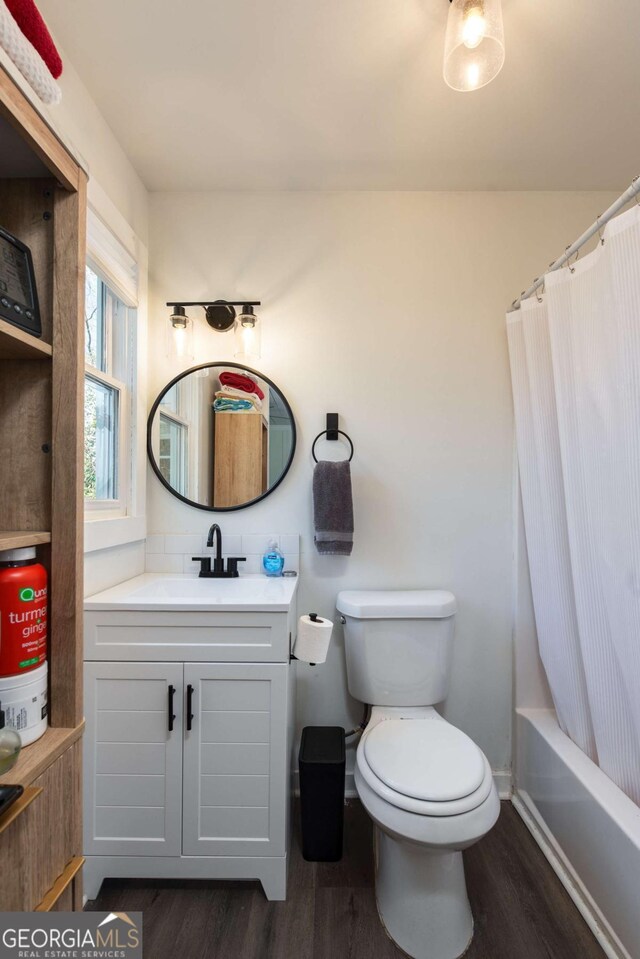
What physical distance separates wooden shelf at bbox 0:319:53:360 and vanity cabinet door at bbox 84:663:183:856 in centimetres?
100

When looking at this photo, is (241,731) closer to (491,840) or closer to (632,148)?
(491,840)

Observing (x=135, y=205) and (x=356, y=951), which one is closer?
(x=356, y=951)

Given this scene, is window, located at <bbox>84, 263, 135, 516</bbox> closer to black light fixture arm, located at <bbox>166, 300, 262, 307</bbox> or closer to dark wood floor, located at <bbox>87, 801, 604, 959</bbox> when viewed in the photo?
black light fixture arm, located at <bbox>166, 300, 262, 307</bbox>

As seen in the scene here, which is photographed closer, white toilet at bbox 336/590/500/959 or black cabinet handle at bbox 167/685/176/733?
white toilet at bbox 336/590/500/959

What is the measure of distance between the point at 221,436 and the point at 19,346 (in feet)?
3.90

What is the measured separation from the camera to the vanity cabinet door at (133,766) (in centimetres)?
142

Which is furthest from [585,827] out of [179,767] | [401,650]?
[179,767]

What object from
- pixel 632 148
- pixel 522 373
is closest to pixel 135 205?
pixel 522 373

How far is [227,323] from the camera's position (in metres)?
1.92

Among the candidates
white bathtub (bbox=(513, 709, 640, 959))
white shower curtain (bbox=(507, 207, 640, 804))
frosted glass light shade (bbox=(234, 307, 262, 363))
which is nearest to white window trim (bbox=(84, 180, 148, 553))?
frosted glass light shade (bbox=(234, 307, 262, 363))

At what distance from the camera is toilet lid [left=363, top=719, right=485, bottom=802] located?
4.03 feet

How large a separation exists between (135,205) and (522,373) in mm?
1643

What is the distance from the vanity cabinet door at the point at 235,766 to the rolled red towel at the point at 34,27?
4.67ft

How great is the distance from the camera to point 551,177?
1848 mm
